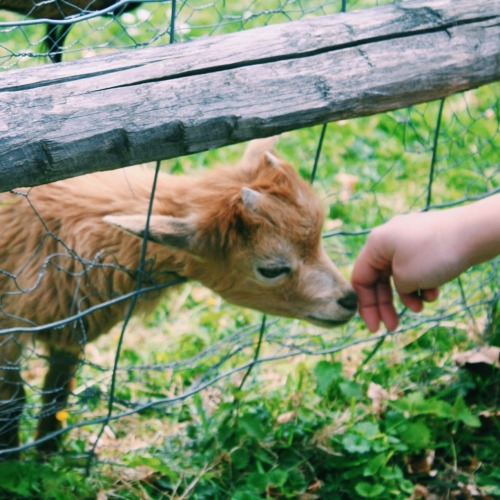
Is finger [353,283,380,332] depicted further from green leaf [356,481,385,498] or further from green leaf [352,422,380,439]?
green leaf [356,481,385,498]

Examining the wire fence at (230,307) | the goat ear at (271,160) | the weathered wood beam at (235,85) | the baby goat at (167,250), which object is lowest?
the wire fence at (230,307)

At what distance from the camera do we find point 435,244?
2.77 meters

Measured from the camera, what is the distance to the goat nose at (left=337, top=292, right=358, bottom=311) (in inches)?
136

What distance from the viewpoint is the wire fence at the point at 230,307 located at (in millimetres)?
3291

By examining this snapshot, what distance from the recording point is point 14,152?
214 cm

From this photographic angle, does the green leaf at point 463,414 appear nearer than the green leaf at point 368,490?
No

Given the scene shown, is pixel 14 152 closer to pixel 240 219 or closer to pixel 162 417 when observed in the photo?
pixel 240 219

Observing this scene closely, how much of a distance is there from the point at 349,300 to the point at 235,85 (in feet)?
4.30

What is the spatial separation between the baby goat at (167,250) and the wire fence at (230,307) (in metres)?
0.11

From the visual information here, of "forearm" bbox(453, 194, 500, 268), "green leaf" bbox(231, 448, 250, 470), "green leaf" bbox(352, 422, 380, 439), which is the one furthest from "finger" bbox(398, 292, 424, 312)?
"green leaf" bbox(231, 448, 250, 470)

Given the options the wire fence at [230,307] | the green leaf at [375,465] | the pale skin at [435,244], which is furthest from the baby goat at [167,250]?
the green leaf at [375,465]

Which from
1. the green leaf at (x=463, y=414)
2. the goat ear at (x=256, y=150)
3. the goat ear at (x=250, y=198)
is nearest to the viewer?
the goat ear at (x=250, y=198)

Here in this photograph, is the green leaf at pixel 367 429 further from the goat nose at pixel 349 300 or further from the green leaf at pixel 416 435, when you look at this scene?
the goat nose at pixel 349 300

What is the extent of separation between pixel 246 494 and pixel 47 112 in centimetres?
173
